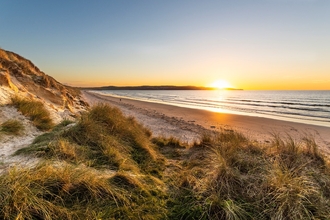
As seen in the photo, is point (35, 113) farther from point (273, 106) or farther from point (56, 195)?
point (273, 106)

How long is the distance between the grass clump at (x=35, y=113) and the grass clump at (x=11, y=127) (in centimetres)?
84

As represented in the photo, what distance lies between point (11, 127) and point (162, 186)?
5109 mm

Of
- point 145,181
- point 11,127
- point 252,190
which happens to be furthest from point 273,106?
point 11,127

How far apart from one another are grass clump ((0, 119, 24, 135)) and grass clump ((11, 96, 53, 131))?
0.84m

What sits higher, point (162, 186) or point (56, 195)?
point (56, 195)

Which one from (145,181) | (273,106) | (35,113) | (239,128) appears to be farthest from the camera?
(273,106)

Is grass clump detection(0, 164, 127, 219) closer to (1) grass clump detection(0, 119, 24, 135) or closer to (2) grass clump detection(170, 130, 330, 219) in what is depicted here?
(2) grass clump detection(170, 130, 330, 219)

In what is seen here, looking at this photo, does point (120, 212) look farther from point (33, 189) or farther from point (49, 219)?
point (33, 189)

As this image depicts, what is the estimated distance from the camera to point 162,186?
4.32m

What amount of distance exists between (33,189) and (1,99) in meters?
7.08

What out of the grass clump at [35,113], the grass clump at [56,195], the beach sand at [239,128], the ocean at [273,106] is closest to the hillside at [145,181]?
the grass clump at [56,195]

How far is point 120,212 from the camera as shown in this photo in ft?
10.1

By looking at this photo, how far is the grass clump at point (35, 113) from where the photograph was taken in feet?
24.7

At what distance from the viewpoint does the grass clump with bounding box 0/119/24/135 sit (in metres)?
6.10
